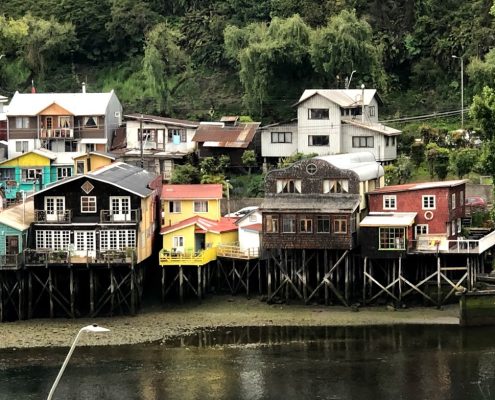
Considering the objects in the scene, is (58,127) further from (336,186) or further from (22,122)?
(336,186)

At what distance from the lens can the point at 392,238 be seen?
6756 centimetres

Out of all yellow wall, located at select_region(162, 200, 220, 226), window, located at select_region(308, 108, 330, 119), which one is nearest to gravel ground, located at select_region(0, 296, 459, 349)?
yellow wall, located at select_region(162, 200, 220, 226)

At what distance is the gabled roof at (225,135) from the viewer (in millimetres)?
83375

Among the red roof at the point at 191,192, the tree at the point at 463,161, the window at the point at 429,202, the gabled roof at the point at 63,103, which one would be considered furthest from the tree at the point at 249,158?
the window at the point at 429,202

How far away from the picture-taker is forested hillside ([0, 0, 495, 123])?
88.8 metres

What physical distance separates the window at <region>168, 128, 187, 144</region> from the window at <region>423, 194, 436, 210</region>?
1974 centimetres

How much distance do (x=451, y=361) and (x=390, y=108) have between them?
109ft

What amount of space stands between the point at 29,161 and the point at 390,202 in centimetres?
2247

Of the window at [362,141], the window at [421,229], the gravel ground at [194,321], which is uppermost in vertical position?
the window at [362,141]

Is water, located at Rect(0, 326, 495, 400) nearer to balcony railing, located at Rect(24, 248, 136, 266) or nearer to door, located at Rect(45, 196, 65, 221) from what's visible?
balcony railing, located at Rect(24, 248, 136, 266)

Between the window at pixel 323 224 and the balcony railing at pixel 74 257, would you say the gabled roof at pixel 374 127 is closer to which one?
the window at pixel 323 224

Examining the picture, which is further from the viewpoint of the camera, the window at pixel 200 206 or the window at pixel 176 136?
the window at pixel 176 136

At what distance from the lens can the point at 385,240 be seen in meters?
67.6

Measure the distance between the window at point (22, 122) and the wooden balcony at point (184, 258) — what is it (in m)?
19.1
